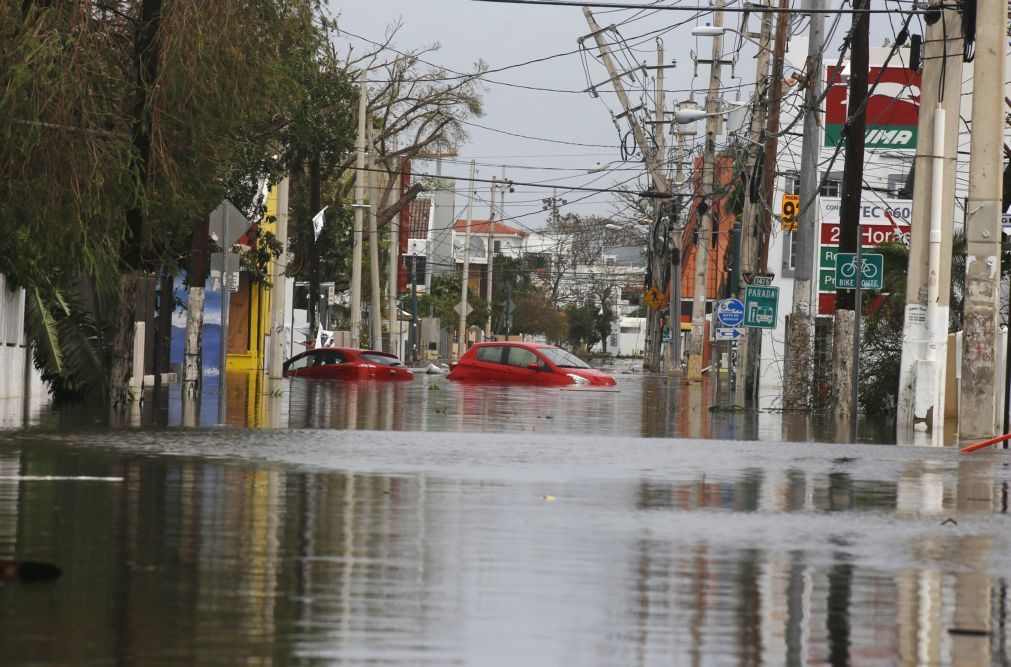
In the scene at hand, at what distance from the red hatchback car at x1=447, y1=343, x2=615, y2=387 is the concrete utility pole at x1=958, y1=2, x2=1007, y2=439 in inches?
866

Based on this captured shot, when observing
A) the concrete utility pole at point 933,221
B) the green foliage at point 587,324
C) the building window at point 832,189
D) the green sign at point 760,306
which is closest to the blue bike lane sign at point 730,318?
the green sign at point 760,306

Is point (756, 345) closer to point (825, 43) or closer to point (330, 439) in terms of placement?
point (825, 43)

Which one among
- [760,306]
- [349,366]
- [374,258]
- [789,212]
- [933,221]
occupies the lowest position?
[349,366]

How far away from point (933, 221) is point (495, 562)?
16844 mm

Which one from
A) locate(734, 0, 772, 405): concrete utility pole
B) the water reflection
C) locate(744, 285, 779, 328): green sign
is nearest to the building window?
locate(734, 0, 772, 405): concrete utility pole

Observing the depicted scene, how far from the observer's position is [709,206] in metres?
54.2

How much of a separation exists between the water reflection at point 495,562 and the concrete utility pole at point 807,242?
51.5 ft

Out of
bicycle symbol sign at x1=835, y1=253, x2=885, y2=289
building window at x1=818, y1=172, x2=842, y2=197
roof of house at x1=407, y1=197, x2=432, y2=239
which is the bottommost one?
bicycle symbol sign at x1=835, y1=253, x2=885, y2=289

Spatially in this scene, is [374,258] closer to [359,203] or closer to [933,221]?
[359,203]

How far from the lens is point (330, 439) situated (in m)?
19.5

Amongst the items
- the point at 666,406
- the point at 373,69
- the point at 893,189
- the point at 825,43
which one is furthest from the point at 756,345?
the point at 373,69

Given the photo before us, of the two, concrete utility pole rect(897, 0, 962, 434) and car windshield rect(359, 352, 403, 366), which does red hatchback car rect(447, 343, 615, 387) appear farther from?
concrete utility pole rect(897, 0, 962, 434)

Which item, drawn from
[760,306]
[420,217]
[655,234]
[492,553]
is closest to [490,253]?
[655,234]

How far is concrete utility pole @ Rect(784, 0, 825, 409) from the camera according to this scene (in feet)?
103
